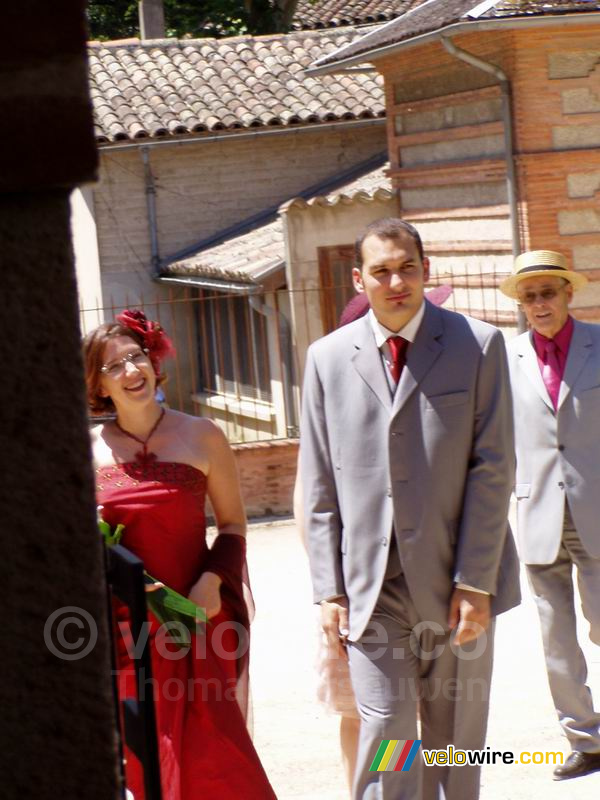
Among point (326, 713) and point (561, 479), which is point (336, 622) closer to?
point (326, 713)

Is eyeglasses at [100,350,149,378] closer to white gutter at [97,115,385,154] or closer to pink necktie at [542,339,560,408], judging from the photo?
pink necktie at [542,339,560,408]

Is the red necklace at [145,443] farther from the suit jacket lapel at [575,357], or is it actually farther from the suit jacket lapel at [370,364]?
the suit jacket lapel at [575,357]

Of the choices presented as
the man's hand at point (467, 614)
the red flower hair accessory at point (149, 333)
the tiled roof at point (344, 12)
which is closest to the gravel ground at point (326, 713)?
the man's hand at point (467, 614)

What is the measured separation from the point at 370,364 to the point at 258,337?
46.7 ft

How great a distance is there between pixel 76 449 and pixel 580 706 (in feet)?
14.6

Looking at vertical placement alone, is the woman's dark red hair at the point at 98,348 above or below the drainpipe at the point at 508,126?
below

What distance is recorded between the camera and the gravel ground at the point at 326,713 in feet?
18.5

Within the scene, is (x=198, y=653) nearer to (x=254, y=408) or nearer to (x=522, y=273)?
(x=522, y=273)

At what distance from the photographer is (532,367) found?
5.75 metres

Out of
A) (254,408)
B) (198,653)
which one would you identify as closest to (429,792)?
(198,653)

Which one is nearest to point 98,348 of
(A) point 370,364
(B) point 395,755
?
(A) point 370,364

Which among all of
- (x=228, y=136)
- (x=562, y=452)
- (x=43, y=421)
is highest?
(x=228, y=136)

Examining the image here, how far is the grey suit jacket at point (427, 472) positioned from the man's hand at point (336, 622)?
0.03 metres

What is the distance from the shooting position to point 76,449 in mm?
1623
